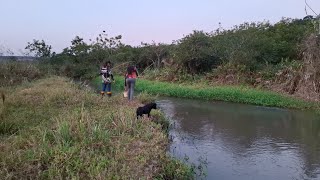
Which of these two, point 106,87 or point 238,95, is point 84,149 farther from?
point 238,95

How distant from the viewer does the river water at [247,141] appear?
334 inches

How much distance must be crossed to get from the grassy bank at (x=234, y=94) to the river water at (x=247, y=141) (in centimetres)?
103

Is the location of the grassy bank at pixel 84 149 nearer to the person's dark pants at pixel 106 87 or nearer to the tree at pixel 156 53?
the person's dark pants at pixel 106 87

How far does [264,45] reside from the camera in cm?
2541

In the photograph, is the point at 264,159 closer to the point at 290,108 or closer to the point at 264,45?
the point at 290,108

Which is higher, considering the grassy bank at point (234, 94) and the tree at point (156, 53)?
the tree at point (156, 53)

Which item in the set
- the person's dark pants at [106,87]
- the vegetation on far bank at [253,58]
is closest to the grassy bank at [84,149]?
the person's dark pants at [106,87]

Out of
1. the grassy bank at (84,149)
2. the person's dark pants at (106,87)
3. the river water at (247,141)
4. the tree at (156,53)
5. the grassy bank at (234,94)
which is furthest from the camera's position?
the tree at (156,53)

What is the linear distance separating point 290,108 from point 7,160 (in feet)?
47.7

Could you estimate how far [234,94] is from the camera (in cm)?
2073

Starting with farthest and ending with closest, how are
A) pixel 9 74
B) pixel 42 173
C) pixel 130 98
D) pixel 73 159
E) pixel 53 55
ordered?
pixel 53 55 < pixel 9 74 < pixel 130 98 < pixel 73 159 < pixel 42 173

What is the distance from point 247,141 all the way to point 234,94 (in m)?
9.64

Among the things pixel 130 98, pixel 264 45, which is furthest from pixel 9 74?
pixel 264 45

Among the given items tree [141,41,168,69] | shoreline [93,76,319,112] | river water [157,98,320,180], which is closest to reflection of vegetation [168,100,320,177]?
river water [157,98,320,180]
